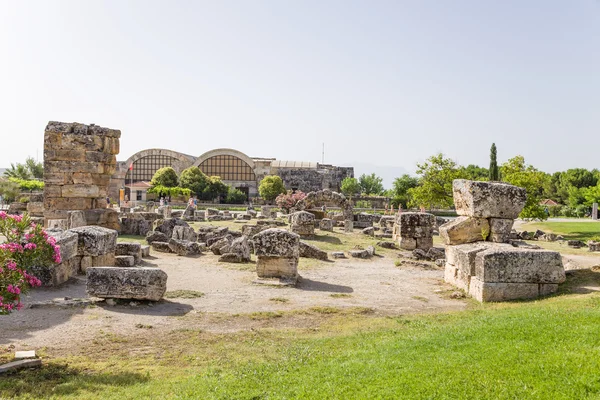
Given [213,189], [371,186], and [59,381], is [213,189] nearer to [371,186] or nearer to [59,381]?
[371,186]

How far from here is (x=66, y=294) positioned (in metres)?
11.0

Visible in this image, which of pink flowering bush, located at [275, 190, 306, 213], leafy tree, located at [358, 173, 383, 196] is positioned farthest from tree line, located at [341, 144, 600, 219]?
pink flowering bush, located at [275, 190, 306, 213]

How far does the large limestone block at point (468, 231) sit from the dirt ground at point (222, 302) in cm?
125

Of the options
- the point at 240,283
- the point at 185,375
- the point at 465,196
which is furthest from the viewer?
the point at 465,196

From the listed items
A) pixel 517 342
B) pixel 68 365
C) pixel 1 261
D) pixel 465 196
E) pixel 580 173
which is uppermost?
pixel 580 173

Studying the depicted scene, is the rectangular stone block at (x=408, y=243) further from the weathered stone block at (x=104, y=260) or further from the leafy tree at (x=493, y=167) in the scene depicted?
the leafy tree at (x=493, y=167)

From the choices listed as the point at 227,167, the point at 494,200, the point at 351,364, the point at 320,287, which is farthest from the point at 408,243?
the point at 227,167

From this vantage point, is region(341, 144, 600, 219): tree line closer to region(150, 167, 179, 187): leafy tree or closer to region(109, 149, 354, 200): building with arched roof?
→ region(109, 149, 354, 200): building with arched roof

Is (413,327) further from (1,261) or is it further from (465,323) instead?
(1,261)

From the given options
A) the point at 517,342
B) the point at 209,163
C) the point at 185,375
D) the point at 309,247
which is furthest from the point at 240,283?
the point at 209,163

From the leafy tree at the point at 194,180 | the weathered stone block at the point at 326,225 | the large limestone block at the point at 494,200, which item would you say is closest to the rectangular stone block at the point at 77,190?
the weathered stone block at the point at 326,225

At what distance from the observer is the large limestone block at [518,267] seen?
1054 centimetres

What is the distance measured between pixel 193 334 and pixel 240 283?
4.69 meters

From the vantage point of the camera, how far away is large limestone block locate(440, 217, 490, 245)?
45.3 ft
